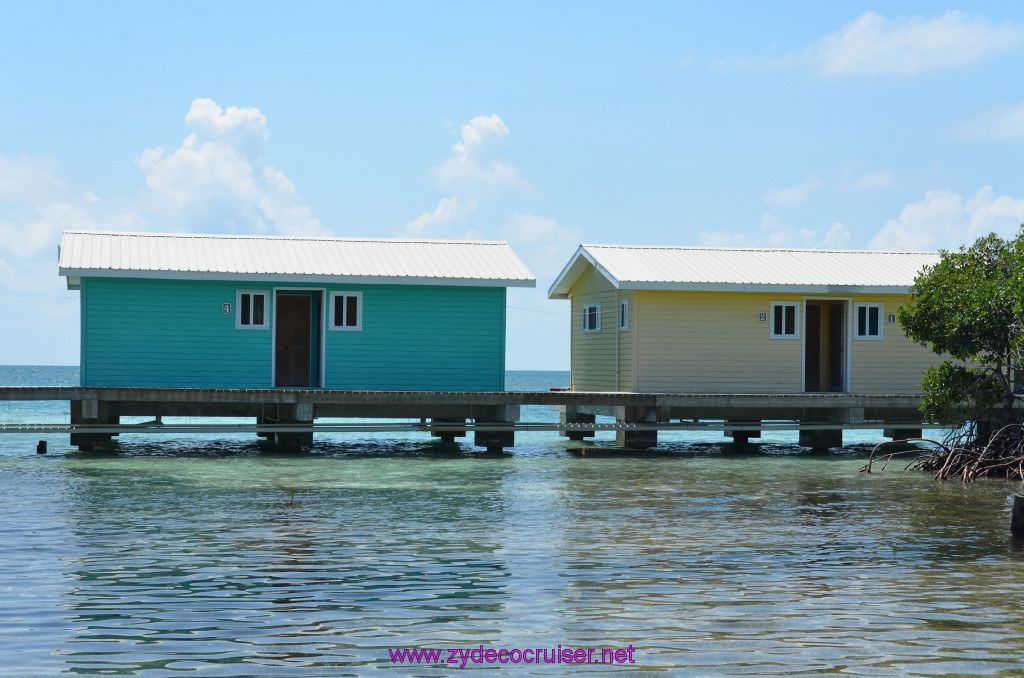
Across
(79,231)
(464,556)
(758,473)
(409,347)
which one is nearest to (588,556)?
(464,556)

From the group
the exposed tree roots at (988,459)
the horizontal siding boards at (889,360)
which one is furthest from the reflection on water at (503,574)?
the horizontal siding boards at (889,360)

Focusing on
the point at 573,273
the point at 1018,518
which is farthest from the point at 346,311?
the point at 1018,518

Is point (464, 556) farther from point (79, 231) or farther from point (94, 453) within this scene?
point (79, 231)

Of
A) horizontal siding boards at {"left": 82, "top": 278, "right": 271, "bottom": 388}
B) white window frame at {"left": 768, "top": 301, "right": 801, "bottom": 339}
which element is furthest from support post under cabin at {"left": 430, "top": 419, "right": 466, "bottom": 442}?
white window frame at {"left": 768, "top": 301, "right": 801, "bottom": 339}

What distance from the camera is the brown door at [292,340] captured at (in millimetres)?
23906

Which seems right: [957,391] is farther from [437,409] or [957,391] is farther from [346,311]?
[346,311]

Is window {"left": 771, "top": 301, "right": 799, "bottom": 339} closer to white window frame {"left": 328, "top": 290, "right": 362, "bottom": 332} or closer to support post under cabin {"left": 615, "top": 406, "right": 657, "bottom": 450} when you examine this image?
support post under cabin {"left": 615, "top": 406, "right": 657, "bottom": 450}

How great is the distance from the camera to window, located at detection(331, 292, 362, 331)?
22.1 m

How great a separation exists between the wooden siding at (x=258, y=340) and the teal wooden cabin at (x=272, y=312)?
0.06ft

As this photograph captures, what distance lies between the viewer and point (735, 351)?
76.7 ft

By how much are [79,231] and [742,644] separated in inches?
769

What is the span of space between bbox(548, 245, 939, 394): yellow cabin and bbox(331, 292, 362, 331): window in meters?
5.09

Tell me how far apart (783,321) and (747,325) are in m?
0.83

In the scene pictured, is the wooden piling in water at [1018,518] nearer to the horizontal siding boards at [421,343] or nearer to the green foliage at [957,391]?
the green foliage at [957,391]
